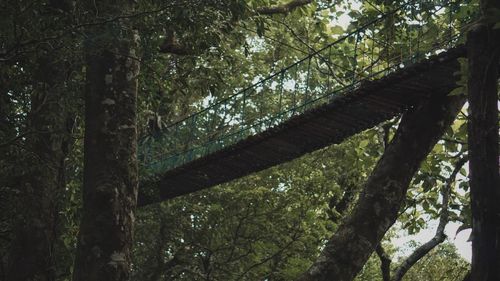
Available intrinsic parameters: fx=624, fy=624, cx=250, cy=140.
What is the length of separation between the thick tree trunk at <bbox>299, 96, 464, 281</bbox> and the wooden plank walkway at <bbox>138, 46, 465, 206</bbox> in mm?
201

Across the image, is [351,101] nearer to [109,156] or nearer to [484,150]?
[109,156]

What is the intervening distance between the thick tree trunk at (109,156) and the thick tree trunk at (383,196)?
0.91m

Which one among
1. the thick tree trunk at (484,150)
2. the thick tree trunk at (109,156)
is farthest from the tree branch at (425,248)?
the thick tree trunk at (484,150)

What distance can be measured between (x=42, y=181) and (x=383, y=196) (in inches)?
74.7

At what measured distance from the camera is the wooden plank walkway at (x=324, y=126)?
3.84m

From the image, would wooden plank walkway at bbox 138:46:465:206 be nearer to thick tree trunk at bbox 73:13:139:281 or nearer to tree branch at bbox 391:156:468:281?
tree branch at bbox 391:156:468:281

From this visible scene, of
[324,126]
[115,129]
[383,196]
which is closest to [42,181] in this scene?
[115,129]

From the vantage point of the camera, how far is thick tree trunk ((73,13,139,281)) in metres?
2.74

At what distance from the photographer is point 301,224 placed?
788 centimetres

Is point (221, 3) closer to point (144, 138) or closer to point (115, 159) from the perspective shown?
point (115, 159)

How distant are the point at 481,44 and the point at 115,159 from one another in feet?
5.94

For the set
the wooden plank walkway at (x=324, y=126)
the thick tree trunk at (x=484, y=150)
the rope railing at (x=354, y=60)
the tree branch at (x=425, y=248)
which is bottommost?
the thick tree trunk at (x=484, y=150)

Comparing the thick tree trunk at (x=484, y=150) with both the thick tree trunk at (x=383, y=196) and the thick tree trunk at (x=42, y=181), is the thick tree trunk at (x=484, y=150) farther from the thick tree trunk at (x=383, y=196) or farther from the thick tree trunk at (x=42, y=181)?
the thick tree trunk at (x=42, y=181)

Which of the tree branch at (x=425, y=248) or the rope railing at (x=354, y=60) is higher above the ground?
the rope railing at (x=354, y=60)
